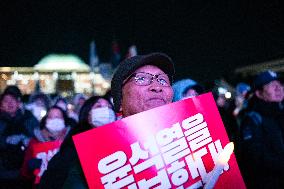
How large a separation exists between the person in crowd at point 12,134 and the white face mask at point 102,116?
4.90ft

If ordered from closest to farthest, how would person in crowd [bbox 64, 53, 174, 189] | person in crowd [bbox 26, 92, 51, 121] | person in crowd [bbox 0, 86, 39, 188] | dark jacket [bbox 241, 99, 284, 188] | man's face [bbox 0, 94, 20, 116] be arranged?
person in crowd [bbox 64, 53, 174, 189] < dark jacket [bbox 241, 99, 284, 188] < person in crowd [bbox 0, 86, 39, 188] < man's face [bbox 0, 94, 20, 116] < person in crowd [bbox 26, 92, 51, 121]

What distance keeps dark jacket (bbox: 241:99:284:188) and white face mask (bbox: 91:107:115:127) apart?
1318 millimetres

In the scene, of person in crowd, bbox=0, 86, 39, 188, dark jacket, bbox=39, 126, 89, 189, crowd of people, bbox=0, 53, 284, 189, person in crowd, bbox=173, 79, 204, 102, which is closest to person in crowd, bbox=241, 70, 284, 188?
crowd of people, bbox=0, 53, 284, 189

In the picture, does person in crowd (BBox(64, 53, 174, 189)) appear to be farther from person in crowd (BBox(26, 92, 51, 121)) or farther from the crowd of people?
person in crowd (BBox(26, 92, 51, 121))

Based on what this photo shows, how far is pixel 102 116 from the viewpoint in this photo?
132 inches

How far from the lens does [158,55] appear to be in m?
1.83

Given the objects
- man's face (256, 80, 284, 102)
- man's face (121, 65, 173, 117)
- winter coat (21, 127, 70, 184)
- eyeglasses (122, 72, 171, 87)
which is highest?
eyeglasses (122, 72, 171, 87)

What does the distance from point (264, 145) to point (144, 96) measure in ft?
6.85

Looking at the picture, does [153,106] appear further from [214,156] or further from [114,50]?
[114,50]

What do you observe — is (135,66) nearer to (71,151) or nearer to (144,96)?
(144,96)

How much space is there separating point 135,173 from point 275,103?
2613 millimetres

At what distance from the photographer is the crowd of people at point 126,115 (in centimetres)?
178

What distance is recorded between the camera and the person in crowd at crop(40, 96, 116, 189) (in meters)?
2.30

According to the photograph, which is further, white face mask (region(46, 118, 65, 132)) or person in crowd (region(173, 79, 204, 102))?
white face mask (region(46, 118, 65, 132))
